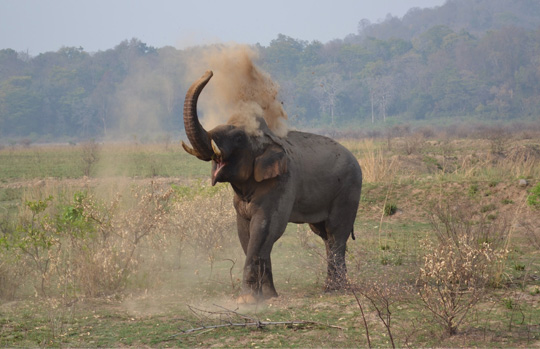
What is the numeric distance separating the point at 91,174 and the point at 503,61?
85.3 m

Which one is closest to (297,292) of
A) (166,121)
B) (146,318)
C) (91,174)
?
(146,318)

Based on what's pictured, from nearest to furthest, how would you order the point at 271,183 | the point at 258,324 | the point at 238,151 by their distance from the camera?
the point at 258,324
the point at 238,151
the point at 271,183

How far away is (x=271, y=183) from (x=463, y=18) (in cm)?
16487

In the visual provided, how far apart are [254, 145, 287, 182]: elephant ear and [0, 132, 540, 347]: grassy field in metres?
1.19

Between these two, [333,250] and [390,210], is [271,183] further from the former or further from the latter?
[390,210]

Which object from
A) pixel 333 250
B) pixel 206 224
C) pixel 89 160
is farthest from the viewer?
pixel 89 160

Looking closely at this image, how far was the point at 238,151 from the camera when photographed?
27.1ft

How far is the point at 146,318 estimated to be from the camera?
786 cm

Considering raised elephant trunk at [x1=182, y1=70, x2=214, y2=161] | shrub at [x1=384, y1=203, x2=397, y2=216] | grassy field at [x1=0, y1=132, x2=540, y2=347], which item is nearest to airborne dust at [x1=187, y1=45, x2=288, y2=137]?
raised elephant trunk at [x1=182, y1=70, x2=214, y2=161]

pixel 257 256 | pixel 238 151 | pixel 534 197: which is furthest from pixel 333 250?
pixel 534 197

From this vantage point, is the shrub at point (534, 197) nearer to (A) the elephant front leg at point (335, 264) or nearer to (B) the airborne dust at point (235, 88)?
(A) the elephant front leg at point (335, 264)

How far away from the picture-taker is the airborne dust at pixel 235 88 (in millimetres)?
8844

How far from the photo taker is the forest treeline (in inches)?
3078

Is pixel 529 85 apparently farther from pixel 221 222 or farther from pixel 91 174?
pixel 221 222
